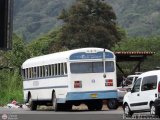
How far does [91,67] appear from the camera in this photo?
97.6 ft

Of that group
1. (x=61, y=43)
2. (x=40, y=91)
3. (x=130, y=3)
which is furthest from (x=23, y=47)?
(x=130, y=3)

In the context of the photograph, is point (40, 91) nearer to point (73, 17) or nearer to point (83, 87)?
point (83, 87)

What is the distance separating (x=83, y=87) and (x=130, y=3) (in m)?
150

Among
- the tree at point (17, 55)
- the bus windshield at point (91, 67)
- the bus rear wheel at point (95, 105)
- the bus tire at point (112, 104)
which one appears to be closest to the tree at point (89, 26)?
the tree at point (17, 55)

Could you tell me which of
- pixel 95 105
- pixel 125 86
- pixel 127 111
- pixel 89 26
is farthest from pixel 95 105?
pixel 89 26

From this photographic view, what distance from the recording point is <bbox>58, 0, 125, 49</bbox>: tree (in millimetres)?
77000

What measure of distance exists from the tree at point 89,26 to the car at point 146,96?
5262cm

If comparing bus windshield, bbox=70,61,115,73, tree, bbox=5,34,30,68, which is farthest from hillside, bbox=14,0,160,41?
bus windshield, bbox=70,61,115,73

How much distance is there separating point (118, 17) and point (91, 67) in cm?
14079

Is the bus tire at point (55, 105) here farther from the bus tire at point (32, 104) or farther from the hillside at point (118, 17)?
the hillside at point (118, 17)

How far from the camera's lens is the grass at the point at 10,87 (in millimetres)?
44344

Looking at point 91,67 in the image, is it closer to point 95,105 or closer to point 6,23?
point 95,105

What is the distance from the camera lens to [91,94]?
29.2 meters

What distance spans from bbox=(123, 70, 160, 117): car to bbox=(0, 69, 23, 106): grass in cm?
2079
